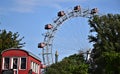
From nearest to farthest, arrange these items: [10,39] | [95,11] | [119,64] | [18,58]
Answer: [119,64] → [18,58] → [10,39] → [95,11]

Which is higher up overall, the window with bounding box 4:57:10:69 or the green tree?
the green tree

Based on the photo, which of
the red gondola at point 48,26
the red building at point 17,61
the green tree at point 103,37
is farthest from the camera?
the red gondola at point 48,26

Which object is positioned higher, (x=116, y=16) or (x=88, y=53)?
(x=116, y=16)

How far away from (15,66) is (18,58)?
124cm

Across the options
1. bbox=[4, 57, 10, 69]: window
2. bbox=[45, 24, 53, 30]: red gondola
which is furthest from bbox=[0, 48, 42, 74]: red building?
bbox=[45, 24, 53, 30]: red gondola

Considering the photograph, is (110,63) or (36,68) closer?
(110,63)

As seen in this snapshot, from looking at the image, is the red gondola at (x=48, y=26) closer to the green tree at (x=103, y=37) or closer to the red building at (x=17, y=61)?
the green tree at (x=103, y=37)

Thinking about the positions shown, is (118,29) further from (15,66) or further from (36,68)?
(15,66)

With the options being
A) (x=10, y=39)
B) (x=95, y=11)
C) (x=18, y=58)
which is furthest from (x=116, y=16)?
(x=18, y=58)

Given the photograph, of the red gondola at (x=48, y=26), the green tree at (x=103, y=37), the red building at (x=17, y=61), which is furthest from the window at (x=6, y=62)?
the red gondola at (x=48, y=26)

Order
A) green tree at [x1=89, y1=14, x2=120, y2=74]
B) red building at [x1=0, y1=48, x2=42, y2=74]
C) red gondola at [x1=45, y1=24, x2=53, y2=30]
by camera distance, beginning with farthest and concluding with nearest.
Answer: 1. red gondola at [x1=45, y1=24, x2=53, y2=30]
2. green tree at [x1=89, y1=14, x2=120, y2=74]
3. red building at [x1=0, y1=48, x2=42, y2=74]

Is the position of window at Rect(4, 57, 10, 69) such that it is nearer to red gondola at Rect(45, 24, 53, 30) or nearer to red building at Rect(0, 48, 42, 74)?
red building at Rect(0, 48, 42, 74)

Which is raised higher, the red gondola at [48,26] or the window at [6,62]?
the red gondola at [48,26]

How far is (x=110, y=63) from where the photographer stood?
50.2m
